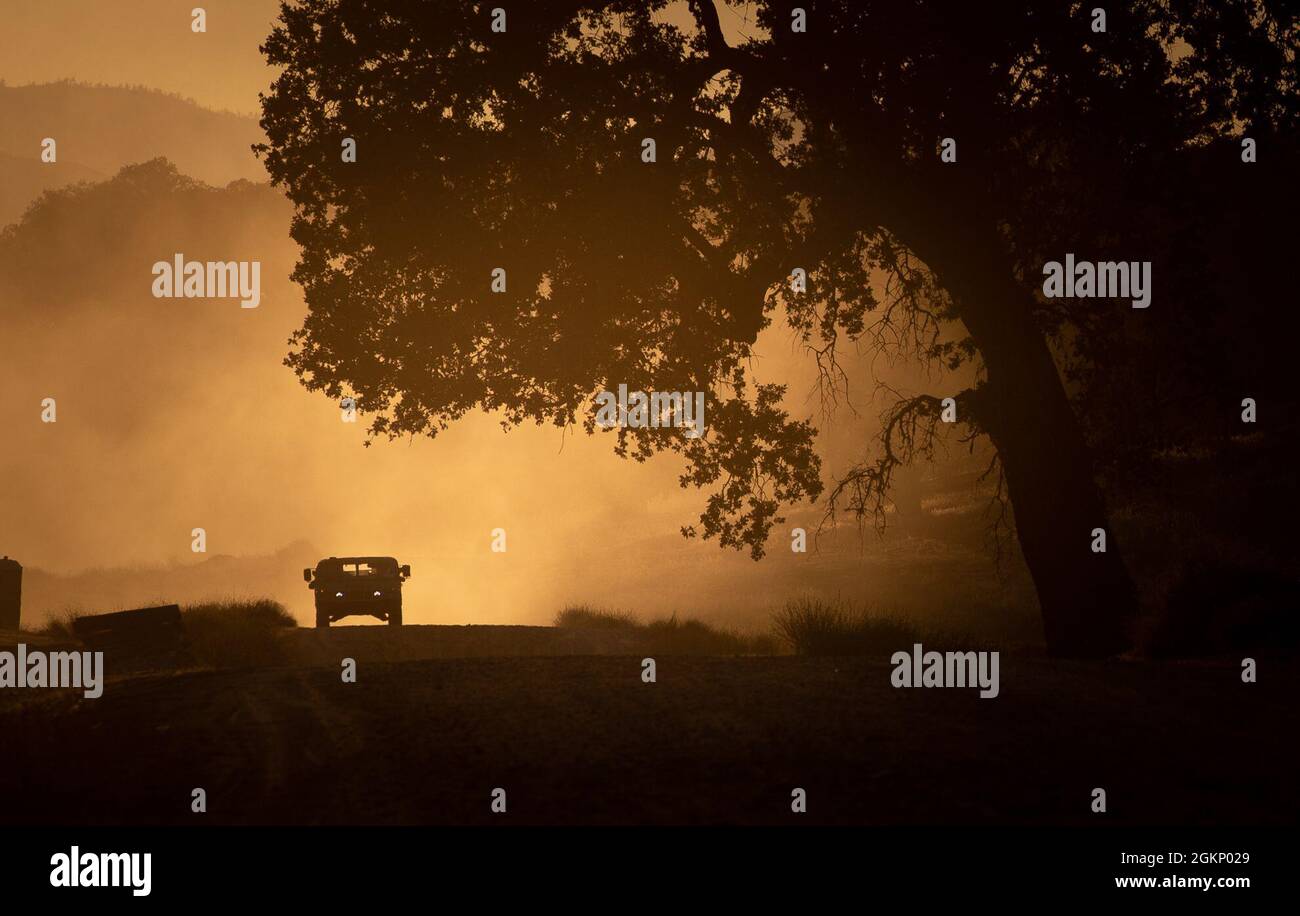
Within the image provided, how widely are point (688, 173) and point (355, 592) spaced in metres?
16.6

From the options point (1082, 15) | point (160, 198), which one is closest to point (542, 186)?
point (1082, 15)

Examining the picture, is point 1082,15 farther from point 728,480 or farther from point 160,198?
point 160,198

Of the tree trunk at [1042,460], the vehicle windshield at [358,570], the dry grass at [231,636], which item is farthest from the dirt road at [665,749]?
the vehicle windshield at [358,570]

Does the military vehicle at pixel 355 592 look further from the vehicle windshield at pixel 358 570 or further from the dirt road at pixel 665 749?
the dirt road at pixel 665 749

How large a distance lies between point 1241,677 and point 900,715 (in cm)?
358

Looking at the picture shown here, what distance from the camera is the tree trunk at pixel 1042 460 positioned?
14.3m

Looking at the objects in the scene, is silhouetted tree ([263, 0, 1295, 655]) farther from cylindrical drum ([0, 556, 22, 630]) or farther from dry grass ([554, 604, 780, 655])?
cylindrical drum ([0, 556, 22, 630])

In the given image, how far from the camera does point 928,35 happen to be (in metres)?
13.6

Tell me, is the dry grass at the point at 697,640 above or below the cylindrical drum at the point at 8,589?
below

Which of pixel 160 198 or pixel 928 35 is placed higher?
pixel 160 198

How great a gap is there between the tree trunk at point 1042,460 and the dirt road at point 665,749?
3.51 m

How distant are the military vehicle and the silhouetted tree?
41.9 feet

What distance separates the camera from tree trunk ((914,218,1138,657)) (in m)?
14.3

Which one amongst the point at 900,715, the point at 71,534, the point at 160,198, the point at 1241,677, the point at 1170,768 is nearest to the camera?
the point at 1170,768
